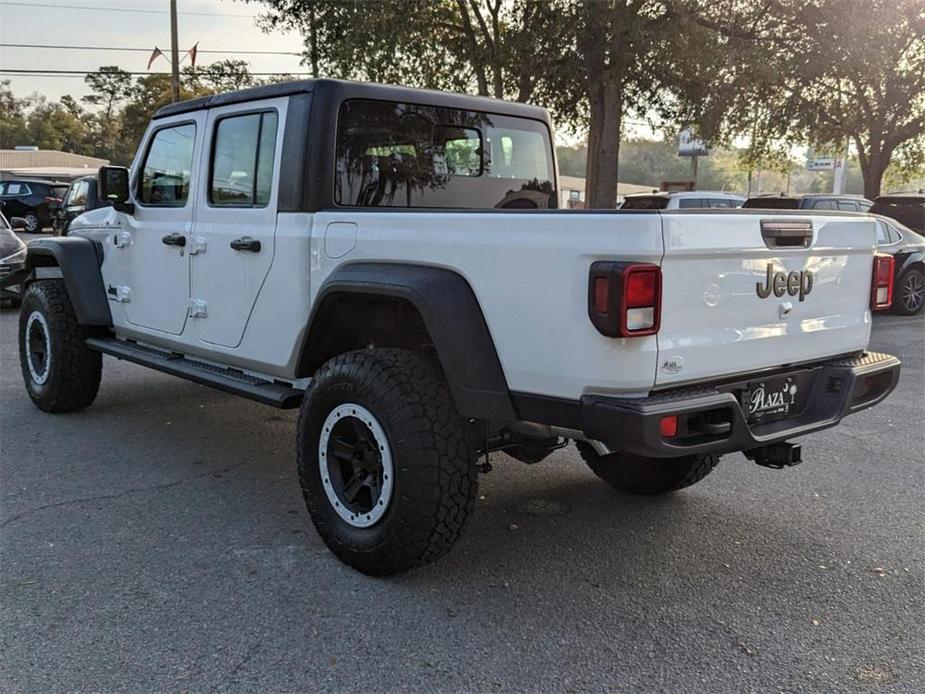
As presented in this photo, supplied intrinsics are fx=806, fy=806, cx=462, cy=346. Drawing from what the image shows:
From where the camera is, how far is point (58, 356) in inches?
219

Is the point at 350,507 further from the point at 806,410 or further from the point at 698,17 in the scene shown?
the point at 698,17

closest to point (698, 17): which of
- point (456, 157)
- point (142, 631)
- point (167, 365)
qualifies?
point (456, 157)

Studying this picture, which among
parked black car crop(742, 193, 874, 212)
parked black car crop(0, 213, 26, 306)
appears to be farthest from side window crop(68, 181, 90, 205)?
→ parked black car crop(742, 193, 874, 212)

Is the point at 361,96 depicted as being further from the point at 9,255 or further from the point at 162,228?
the point at 9,255

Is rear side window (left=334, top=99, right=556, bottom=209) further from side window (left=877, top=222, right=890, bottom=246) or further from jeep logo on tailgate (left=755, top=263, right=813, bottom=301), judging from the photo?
side window (left=877, top=222, right=890, bottom=246)

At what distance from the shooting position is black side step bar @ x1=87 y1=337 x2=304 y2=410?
386cm

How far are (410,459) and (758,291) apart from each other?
145cm

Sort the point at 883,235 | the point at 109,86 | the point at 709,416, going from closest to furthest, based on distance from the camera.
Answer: the point at 709,416
the point at 883,235
the point at 109,86

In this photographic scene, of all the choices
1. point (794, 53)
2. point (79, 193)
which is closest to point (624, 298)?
point (794, 53)

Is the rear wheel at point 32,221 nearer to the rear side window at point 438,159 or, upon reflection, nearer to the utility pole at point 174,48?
the utility pole at point 174,48

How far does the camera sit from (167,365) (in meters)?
4.68

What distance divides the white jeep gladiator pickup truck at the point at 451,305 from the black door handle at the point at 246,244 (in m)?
0.01

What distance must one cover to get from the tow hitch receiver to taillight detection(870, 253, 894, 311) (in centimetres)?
84

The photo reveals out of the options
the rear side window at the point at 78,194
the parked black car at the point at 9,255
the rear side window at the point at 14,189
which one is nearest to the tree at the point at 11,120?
the rear side window at the point at 14,189
